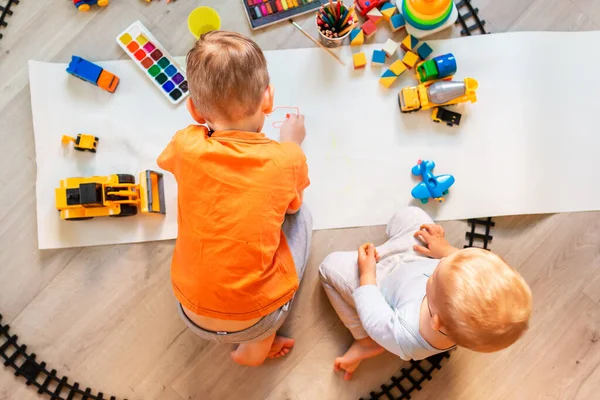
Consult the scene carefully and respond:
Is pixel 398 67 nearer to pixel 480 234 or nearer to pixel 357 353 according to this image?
pixel 480 234

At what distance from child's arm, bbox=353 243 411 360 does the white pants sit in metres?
0.03

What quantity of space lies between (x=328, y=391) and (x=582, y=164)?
725mm

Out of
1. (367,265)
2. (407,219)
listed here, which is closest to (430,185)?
(407,219)

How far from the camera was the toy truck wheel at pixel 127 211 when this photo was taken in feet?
2.91

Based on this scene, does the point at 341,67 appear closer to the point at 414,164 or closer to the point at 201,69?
the point at 414,164

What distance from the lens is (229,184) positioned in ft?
2.05

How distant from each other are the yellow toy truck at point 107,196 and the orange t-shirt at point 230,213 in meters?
0.21

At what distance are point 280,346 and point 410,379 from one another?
278mm

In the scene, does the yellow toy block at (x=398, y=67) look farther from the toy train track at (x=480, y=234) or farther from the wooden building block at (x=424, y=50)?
the toy train track at (x=480, y=234)

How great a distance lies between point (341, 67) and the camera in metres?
0.95

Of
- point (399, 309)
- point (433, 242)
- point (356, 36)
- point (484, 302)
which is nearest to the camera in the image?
point (484, 302)

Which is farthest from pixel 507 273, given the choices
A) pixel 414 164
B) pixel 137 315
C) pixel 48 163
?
pixel 48 163

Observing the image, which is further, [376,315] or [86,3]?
[86,3]

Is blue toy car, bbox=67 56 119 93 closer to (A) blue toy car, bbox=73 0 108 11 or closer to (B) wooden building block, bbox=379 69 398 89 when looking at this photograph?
(A) blue toy car, bbox=73 0 108 11
